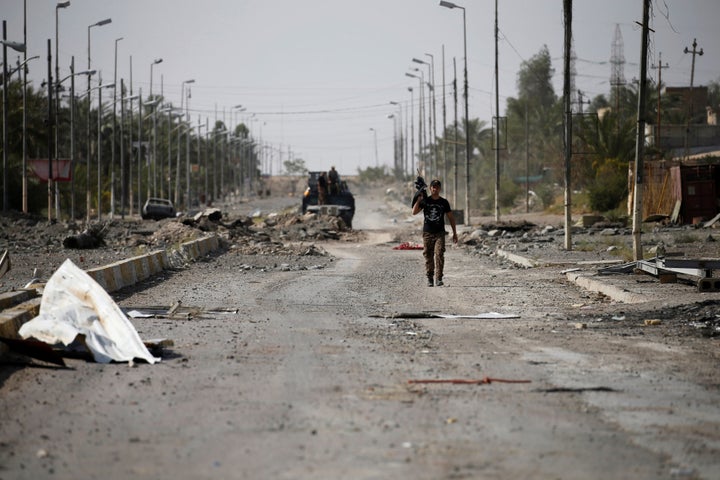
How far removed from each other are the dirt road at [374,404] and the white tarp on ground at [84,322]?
0.42 meters

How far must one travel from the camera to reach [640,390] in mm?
8141

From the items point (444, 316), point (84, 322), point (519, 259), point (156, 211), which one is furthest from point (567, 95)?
point (156, 211)

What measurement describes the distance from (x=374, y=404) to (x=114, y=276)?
1150cm

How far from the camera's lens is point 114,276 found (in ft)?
59.6

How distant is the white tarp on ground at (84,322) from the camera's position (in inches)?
378

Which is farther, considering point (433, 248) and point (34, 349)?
point (433, 248)

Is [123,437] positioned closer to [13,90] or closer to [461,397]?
[461,397]

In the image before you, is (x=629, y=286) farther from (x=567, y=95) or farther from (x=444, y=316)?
(x=567, y=95)

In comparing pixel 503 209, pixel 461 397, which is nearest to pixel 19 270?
pixel 461 397

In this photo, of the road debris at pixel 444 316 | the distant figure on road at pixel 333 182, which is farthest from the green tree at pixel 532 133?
the road debris at pixel 444 316

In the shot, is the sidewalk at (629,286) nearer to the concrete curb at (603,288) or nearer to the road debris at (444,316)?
the concrete curb at (603,288)

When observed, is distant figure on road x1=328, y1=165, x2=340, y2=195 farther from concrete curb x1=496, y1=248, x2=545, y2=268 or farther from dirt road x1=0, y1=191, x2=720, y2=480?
dirt road x1=0, y1=191, x2=720, y2=480

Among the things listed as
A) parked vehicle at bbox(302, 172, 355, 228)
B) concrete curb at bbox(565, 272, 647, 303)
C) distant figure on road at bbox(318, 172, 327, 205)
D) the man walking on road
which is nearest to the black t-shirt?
the man walking on road

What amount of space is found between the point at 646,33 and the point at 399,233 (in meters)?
24.3
